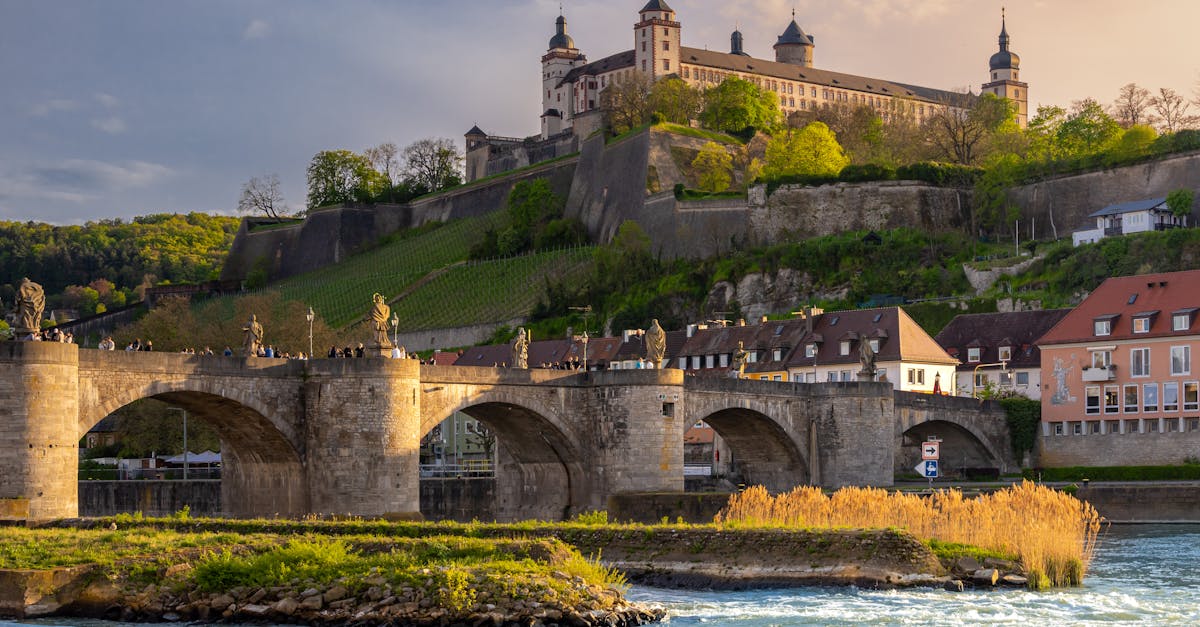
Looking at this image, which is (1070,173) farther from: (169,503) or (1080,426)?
(169,503)

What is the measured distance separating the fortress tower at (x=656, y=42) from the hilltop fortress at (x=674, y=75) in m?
0.09

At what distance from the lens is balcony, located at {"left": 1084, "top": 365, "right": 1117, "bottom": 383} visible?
233 ft

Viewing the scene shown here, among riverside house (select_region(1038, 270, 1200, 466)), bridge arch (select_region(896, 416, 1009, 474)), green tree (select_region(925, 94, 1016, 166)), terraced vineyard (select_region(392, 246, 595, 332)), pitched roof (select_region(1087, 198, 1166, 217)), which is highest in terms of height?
green tree (select_region(925, 94, 1016, 166))

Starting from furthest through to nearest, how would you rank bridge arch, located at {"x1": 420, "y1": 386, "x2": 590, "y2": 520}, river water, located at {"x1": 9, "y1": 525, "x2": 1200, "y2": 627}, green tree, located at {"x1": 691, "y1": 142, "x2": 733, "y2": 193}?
green tree, located at {"x1": 691, "y1": 142, "x2": 733, "y2": 193} → bridge arch, located at {"x1": 420, "y1": 386, "x2": 590, "y2": 520} → river water, located at {"x1": 9, "y1": 525, "x2": 1200, "y2": 627}

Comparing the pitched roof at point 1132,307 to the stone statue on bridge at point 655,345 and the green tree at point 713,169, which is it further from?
the green tree at point 713,169

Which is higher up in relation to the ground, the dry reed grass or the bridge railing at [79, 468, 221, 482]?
the dry reed grass

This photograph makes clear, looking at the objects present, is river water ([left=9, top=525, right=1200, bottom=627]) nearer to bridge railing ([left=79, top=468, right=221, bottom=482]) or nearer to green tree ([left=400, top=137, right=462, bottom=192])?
bridge railing ([left=79, top=468, right=221, bottom=482])

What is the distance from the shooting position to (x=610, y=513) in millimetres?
52500

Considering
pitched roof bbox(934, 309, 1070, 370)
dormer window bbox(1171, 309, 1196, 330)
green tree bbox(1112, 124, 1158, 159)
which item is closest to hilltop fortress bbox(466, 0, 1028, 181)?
green tree bbox(1112, 124, 1158, 159)

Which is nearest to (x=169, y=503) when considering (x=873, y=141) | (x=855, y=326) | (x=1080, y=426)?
(x=855, y=326)

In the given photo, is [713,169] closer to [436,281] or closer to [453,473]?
[436,281]

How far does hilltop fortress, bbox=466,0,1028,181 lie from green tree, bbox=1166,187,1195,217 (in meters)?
54.2

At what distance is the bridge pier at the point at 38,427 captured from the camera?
40188 mm

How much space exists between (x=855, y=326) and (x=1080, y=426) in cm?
1142
